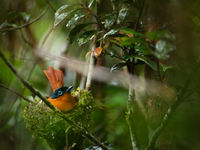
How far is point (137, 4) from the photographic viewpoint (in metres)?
1.18

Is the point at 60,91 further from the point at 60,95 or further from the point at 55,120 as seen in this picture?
the point at 55,120

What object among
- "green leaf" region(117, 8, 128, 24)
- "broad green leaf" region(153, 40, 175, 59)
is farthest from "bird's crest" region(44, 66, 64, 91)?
"broad green leaf" region(153, 40, 175, 59)

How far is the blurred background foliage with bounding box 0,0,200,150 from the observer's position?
0.68m

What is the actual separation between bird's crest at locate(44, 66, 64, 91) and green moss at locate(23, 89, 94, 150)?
0.89 feet

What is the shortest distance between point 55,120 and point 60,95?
0.84ft

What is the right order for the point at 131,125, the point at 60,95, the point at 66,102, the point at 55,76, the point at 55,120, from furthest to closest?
the point at 55,76, the point at 60,95, the point at 66,102, the point at 55,120, the point at 131,125

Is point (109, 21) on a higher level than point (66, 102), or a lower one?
higher

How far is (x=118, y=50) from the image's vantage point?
6.11 ft

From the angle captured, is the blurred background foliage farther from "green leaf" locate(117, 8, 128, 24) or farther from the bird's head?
the bird's head

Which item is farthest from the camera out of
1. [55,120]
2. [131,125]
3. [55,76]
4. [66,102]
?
[55,76]

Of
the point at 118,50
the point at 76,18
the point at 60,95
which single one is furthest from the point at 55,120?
the point at 118,50

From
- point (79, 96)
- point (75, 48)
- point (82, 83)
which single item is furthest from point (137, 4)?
point (75, 48)

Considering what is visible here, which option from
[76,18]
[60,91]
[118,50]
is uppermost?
[76,18]

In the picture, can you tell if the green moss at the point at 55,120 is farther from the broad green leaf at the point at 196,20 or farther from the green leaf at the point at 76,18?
the broad green leaf at the point at 196,20
